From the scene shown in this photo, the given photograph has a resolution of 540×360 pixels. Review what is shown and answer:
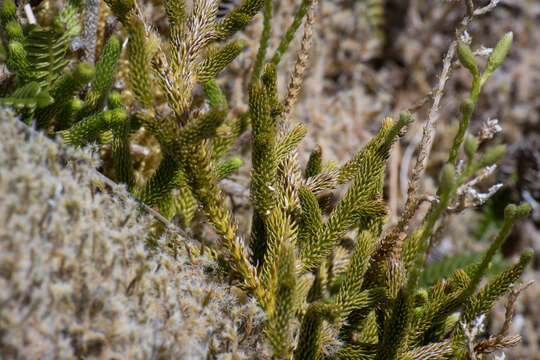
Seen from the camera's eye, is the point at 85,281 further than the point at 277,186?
No

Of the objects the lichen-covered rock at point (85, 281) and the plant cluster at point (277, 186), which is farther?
the plant cluster at point (277, 186)

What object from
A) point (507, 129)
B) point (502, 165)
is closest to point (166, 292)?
point (502, 165)

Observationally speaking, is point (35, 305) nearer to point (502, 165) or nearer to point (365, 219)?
point (365, 219)

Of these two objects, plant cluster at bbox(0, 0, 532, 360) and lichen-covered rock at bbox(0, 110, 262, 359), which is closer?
lichen-covered rock at bbox(0, 110, 262, 359)

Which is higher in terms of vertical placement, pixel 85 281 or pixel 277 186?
pixel 277 186
